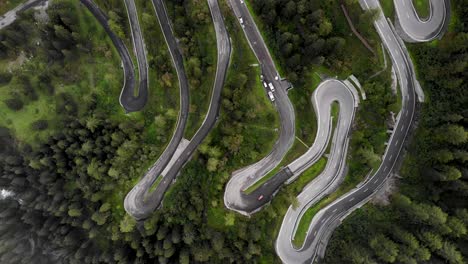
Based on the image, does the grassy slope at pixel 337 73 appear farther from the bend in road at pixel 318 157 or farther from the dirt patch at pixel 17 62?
the dirt patch at pixel 17 62

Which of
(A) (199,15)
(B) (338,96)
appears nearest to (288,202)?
(B) (338,96)

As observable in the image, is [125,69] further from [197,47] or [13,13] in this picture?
[13,13]

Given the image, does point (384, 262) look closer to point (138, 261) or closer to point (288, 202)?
point (288, 202)

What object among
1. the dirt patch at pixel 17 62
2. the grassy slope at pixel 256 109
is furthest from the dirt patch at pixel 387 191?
the dirt patch at pixel 17 62

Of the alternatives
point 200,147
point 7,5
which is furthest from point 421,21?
point 7,5

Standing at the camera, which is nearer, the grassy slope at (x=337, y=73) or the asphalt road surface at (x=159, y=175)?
the grassy slope at (x=337, y=73)

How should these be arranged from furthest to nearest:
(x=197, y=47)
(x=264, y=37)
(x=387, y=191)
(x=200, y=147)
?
(x=197, y=47) < (x=200, y=147) < (x=264, y=37) < (x=387, y=191)
